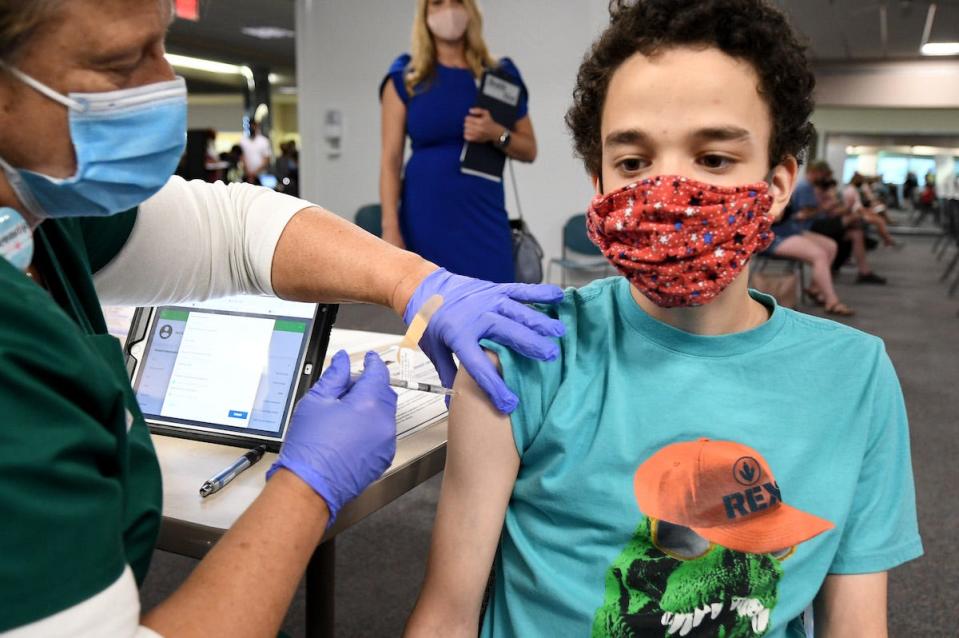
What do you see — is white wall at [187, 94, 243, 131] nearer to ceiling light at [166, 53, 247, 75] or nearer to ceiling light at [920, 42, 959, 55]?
ceiling light at [166, 53, 247, 75]

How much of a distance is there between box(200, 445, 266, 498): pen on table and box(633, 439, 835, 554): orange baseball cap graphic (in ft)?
1.70

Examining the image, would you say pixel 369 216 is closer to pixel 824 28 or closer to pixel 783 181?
pixel 783 181

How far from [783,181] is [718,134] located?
0.60 ft

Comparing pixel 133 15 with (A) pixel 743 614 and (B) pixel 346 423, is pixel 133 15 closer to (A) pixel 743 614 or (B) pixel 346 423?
(B) pixel 346 423

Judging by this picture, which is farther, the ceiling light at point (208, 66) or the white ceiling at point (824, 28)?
the ceiling light at point (208, 66)

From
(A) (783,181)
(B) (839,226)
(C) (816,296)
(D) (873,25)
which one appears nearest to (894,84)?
(D) (873,25)

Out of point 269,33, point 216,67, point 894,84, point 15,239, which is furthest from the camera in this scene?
point 216,67

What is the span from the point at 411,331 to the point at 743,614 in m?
→ 0.55

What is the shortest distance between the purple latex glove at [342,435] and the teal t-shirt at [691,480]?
0.55 ft

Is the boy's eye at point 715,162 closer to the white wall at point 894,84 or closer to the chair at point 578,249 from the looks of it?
the chair at point 578,249

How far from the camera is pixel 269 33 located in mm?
10547

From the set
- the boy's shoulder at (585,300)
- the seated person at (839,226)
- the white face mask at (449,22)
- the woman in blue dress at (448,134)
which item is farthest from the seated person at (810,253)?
the boy's shoulder at (585,300)

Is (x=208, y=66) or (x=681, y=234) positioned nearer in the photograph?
(x=681, y=234)

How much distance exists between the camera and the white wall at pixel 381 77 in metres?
5.54
